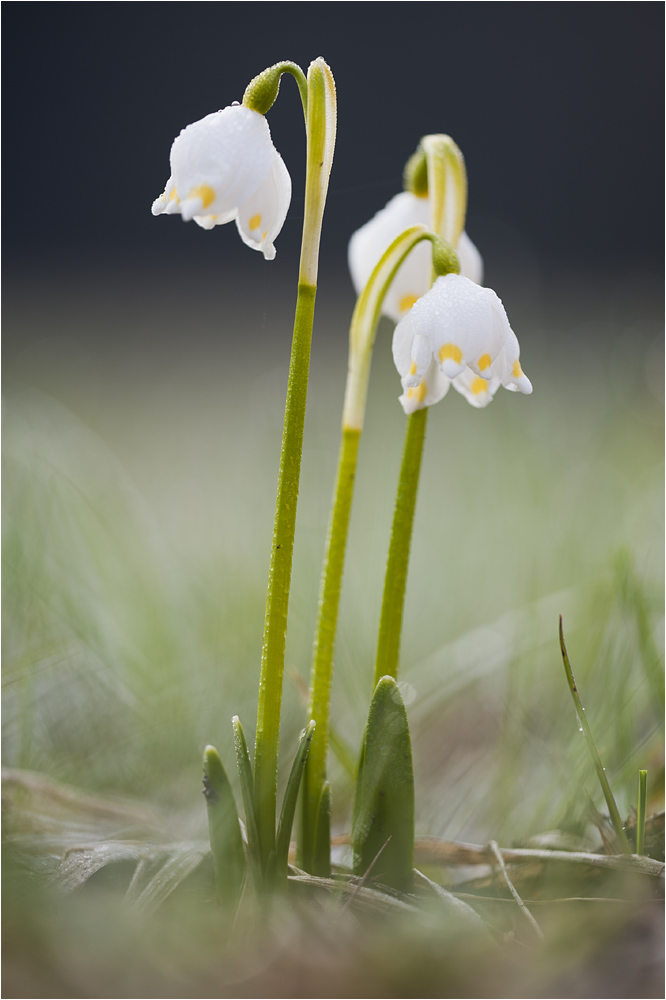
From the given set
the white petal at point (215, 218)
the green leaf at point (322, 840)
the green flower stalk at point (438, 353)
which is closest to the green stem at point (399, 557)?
the green flower stalk at point (438, 353)

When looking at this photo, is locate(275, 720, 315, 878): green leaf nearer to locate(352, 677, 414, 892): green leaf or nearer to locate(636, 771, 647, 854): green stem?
locate(352, 677, 414, 892): green leaf

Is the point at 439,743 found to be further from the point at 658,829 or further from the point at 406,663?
the point at 658,829

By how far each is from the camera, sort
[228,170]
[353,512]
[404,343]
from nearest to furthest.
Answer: [228,170] → [404,343] → [353,512]

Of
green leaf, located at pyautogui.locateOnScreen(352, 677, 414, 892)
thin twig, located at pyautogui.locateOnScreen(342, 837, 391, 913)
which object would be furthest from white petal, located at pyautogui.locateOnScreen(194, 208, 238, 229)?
thin twig, located at pyautogui.locateOnScreen(342, 837, 391, 913)

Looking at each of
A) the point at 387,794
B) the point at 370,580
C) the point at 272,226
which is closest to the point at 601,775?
the point at 387,794

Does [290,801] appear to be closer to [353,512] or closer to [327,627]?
[327,627]

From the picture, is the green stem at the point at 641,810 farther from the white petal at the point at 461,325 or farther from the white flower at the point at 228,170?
the white flower at the point at 228,170

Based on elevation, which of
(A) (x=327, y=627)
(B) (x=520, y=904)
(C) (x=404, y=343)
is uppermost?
(C) (x=404, y=343)
